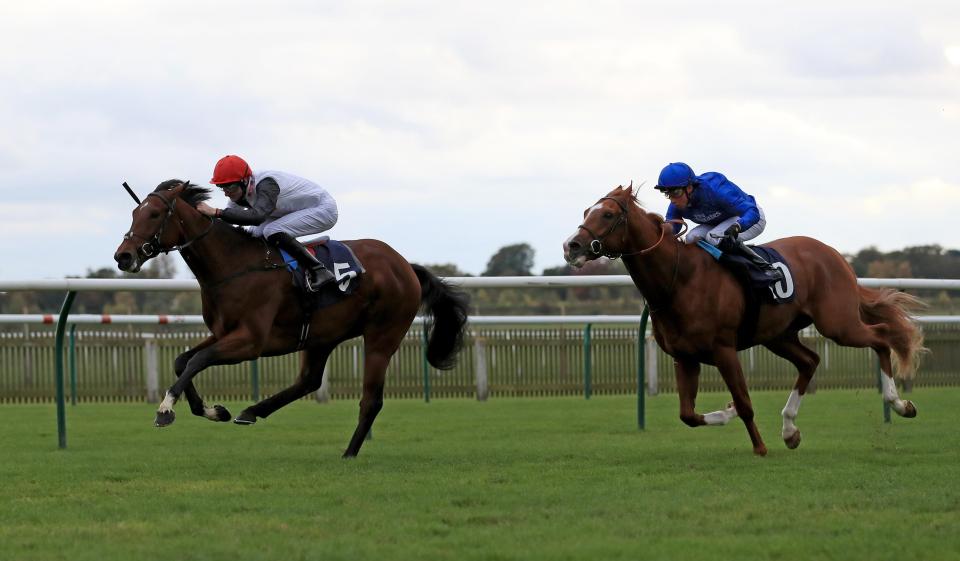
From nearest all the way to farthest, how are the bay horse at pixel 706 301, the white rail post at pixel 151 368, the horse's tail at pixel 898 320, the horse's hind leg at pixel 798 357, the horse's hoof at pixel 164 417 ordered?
the horse's hoof at pixel 164 417 → the bay horse at pixel 706 301 → the horse's hind leg at pixel 798 357 → the horse's tail at pixel 898 320 → the white rail post at pixel 151 368

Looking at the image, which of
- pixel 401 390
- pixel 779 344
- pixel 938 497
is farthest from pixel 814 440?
pixel 401 390

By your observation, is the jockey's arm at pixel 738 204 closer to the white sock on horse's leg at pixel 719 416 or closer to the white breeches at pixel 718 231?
the white breeches at pixel 718 231

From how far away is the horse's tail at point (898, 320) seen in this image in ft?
30.7

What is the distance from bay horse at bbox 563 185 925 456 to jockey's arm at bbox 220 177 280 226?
5.96ft

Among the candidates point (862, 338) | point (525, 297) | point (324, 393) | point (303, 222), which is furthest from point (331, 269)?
point (525, 297)

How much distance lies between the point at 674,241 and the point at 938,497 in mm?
2700

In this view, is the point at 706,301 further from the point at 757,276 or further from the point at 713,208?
the point at 713,208

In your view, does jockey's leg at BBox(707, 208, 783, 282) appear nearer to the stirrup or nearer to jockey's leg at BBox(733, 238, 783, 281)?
jockey's leg at BBox(733, 238, 783, 281)

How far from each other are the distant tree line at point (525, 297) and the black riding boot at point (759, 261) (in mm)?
16807

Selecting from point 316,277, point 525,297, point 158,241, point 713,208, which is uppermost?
point 713,208

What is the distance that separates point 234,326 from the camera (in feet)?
27.0

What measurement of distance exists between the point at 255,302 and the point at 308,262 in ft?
1.36

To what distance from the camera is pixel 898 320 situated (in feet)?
31.1

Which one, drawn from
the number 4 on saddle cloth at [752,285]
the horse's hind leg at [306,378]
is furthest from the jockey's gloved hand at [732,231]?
the horse's hind leg at [306,378]
